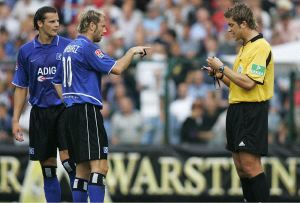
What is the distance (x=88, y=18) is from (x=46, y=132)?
173 centimetres

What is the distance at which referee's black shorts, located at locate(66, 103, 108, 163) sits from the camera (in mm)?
9570

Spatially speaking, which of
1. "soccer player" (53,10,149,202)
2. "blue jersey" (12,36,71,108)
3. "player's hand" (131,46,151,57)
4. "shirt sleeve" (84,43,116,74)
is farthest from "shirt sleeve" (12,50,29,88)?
"player's hand" (131,46,151,57)

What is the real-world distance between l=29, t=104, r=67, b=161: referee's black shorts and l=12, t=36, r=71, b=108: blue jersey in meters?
0.09

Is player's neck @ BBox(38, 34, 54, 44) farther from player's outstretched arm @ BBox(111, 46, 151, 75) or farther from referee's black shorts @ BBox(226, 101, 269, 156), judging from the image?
referee's black shorts @ BBox(226, 101, 269, 156)

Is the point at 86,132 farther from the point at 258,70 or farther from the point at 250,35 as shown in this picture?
the point at 250,35

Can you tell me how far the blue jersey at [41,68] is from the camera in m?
10.5

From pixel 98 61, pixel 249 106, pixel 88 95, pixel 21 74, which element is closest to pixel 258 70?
pixel 249 106

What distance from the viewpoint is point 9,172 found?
13797 mm

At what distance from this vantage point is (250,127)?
31.9 ft

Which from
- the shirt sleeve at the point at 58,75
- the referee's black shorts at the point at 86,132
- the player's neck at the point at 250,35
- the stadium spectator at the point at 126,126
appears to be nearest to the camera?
the referee's black shorts at the point at 86,132

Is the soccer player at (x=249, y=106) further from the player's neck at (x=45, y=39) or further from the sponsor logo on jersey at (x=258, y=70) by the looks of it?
the player's neck at (x=45, y=39)

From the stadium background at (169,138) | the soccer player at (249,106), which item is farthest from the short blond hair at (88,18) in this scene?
the stadium background at (169,138)

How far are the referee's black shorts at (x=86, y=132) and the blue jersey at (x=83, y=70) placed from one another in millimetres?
Result: 90

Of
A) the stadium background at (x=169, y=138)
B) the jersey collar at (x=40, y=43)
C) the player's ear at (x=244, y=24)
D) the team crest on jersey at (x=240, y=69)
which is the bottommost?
the stadium background at (x=169, y=138)
